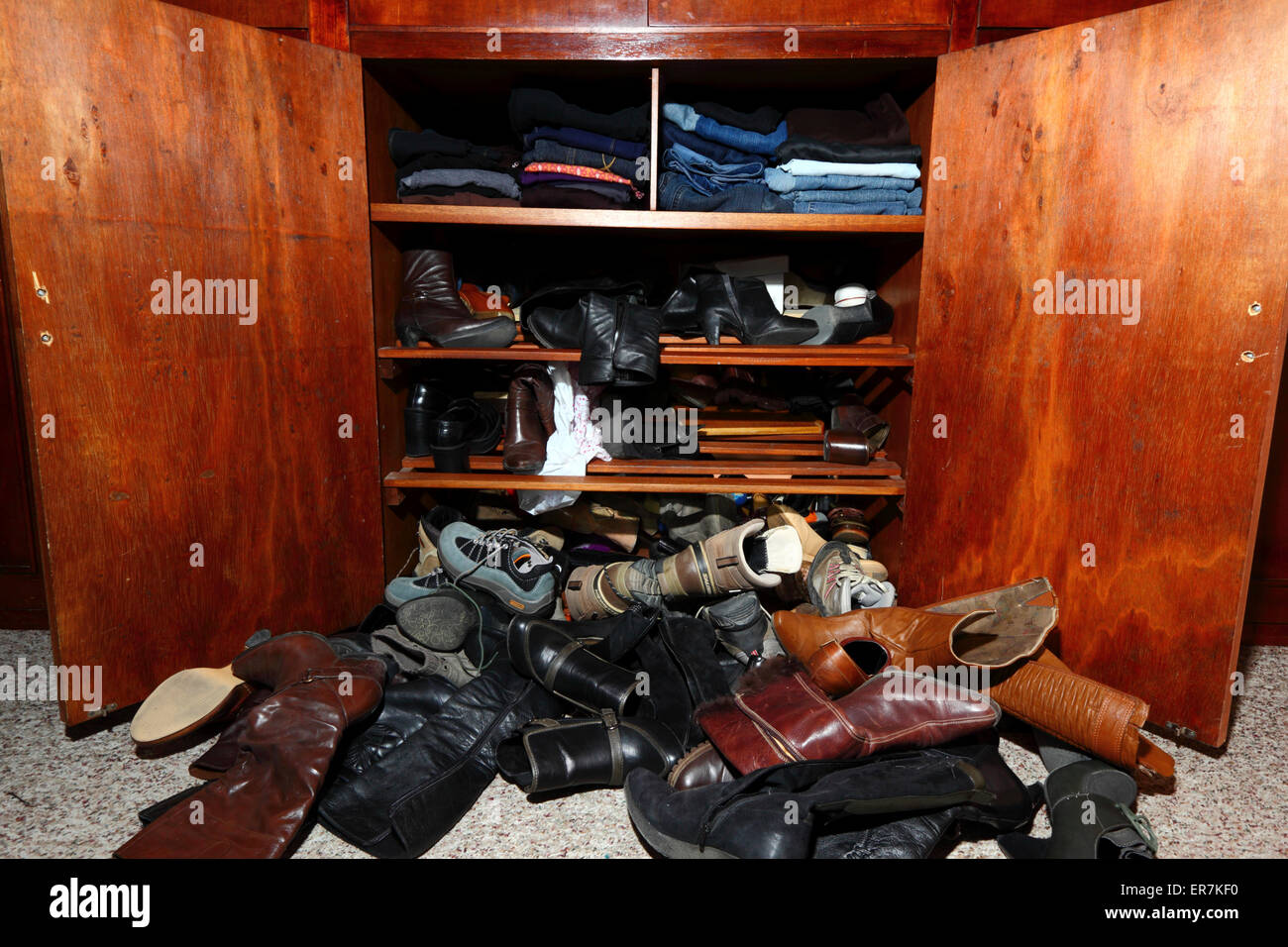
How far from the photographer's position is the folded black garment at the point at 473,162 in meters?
2.19

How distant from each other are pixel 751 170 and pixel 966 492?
1153mm

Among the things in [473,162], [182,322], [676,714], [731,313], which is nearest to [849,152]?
[731,313]

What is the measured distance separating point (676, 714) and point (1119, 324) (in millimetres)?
1432

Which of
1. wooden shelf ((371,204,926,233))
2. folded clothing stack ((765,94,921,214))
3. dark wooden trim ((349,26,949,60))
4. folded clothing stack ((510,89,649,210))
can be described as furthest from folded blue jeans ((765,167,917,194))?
folded clothing stack ((510,89,649,210))

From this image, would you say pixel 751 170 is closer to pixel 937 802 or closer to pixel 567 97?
pixel 567 97

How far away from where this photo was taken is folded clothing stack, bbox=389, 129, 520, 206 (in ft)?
7.15

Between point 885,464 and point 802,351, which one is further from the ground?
point 802,351

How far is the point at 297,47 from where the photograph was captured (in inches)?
74.9

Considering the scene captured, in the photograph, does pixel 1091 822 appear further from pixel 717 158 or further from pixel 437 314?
pixel 437 314

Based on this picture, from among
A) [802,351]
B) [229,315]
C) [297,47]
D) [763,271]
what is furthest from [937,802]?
[297,47]

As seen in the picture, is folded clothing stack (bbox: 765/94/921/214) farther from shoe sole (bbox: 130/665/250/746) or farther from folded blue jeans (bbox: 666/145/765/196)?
shoe sole (bbox: 130/665/250/746)

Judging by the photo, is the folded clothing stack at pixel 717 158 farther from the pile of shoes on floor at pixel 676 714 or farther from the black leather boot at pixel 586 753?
the black leather boot at pixel 586 753

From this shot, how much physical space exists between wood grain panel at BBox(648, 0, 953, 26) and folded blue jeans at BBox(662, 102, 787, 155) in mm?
262

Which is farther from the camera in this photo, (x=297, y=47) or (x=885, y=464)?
(x=885, y=464)
